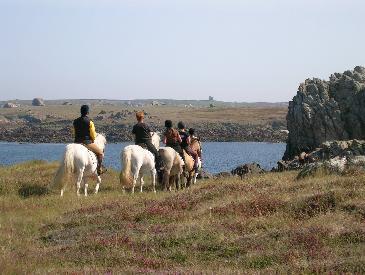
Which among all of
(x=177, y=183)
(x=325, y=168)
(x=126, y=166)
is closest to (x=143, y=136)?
(x=126, y=166)

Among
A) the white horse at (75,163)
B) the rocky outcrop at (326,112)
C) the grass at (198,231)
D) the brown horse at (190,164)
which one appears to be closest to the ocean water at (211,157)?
the rocky outcrop at (326,112)

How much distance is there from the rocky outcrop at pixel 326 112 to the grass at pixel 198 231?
96.6ft

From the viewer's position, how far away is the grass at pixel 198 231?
429 inches

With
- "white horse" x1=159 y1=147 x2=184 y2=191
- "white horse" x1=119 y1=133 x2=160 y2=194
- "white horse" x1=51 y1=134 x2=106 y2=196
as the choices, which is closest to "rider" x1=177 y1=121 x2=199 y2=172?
"white horse" x1=159 y1=147 x2=184 y2=191

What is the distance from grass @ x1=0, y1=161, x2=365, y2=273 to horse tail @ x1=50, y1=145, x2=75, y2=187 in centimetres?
69

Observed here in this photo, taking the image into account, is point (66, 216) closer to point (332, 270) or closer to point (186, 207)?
point (186, 207)

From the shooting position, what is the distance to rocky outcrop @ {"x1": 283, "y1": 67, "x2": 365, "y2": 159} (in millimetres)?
48078

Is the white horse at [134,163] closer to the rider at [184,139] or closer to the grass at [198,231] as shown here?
the grass at [198,231]

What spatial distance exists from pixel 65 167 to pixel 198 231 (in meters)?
8.88

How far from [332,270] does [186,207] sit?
8.57m

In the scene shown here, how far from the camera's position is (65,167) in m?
21.2

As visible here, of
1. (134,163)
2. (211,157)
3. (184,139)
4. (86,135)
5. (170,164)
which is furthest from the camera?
(211,157)

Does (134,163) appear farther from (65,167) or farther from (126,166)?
(65,167)

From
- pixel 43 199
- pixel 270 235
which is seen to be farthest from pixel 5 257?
pixel 43 199
